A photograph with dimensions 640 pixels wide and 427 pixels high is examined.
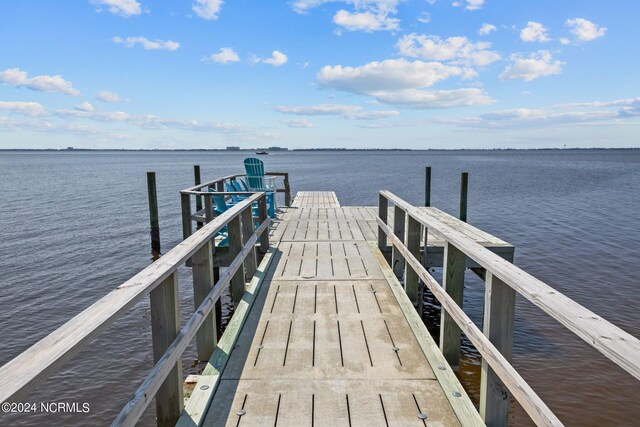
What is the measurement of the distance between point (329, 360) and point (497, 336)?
4.76 feet

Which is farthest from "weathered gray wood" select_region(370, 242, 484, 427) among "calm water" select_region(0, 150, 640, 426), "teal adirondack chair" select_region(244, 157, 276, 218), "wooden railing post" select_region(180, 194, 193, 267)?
"teal adirondack chair" select_region(244, 157, 276, 218)

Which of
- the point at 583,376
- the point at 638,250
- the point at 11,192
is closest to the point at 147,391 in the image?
the point at 583,376

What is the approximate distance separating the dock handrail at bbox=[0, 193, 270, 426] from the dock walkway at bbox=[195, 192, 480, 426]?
352 mm

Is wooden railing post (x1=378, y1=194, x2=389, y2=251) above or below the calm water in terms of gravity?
above

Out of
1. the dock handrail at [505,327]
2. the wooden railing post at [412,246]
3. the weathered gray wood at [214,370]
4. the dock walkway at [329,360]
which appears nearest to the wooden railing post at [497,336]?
the dock handrail at [505,327]

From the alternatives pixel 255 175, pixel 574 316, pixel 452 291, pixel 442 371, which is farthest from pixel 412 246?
pixel 255 175

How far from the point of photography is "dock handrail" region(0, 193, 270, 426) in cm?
133

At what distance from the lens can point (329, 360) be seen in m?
3.50

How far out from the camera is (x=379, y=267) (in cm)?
613

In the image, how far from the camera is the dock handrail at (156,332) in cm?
133

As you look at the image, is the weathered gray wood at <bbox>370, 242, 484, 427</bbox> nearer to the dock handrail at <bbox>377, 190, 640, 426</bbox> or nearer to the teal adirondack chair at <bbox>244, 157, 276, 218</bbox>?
the dock handrail at <bbox>377, 190, 640, 426</bbox>

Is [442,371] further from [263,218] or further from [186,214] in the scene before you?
[186,214]

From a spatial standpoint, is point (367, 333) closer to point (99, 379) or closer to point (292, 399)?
point (292, 399)

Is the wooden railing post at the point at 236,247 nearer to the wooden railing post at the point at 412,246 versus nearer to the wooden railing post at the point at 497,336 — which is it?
the wooden railing post at the point at 412,246
